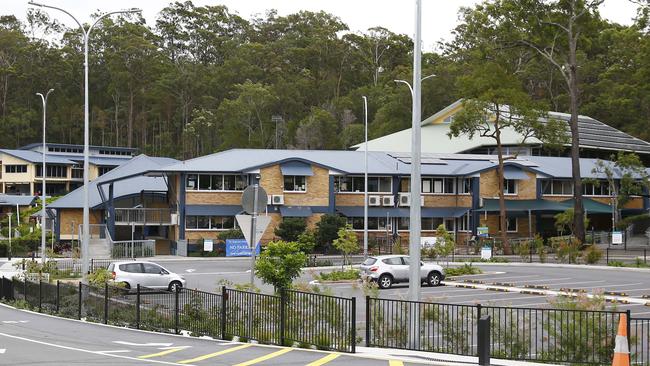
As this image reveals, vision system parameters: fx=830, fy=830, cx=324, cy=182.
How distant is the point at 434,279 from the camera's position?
120ft

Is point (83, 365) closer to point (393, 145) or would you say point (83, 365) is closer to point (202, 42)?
point (393, 145)

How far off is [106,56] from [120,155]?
1635 cm

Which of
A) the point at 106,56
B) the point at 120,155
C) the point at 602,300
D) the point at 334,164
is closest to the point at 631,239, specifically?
the point at 334,164

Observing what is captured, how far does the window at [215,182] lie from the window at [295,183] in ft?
10.6

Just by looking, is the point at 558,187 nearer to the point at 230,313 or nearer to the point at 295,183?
the point at 295,183

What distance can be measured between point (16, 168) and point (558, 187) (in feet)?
203

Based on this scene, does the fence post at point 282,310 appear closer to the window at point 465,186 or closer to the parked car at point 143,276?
the parked car at point 143,276

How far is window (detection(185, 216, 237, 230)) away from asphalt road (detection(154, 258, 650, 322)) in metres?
8.46

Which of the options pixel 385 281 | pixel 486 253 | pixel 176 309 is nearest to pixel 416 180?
pixel 176 309

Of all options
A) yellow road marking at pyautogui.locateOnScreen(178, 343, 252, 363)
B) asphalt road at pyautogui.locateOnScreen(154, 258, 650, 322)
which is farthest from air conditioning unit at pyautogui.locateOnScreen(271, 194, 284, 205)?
yellow road marking at pyautogui.locateOnScreen(178, 343, 252, 363)

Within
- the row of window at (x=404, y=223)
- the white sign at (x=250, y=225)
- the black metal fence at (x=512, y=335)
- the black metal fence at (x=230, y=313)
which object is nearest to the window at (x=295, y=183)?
the row of window at (x=404, y=223)

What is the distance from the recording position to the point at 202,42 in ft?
415

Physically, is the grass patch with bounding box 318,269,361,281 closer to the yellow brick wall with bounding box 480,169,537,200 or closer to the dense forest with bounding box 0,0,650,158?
the yellow brick wall with bounding box 480,169,537,200

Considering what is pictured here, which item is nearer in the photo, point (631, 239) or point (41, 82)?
point (631, 239)
